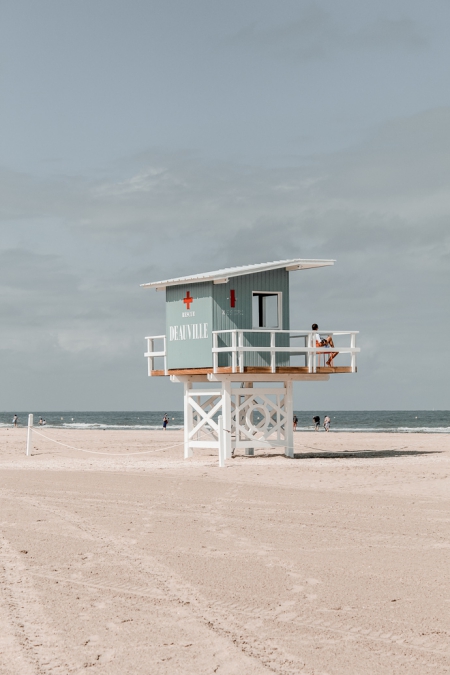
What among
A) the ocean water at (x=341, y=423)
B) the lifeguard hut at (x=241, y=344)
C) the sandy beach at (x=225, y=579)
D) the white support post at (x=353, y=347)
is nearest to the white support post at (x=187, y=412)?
the lifeguard hut at (x=241, y=344)

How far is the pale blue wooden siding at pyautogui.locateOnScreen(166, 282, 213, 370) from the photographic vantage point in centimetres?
2453

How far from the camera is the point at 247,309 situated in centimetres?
2461

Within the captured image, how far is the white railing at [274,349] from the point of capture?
23250 mm

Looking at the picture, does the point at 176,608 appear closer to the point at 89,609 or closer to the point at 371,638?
the point at 89,609

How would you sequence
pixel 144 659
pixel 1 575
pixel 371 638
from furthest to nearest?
pixel 1 575 → pixel 371 638 → pixel 144 659

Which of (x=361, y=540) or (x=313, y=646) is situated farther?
(x=361, y=540)

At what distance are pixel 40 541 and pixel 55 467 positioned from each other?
1301 centimetres

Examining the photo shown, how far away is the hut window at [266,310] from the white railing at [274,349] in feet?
1.17

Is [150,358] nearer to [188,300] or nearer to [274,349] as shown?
[188,300]

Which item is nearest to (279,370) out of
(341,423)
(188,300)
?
(188,300)

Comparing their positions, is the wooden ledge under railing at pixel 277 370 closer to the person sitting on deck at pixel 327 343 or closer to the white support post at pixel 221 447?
the person sitting on deck at pixel 327 343

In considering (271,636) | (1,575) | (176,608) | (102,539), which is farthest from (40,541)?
(271,636)

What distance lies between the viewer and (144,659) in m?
6.32

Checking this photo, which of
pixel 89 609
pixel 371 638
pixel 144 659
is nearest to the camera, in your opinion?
pixel 144 659
